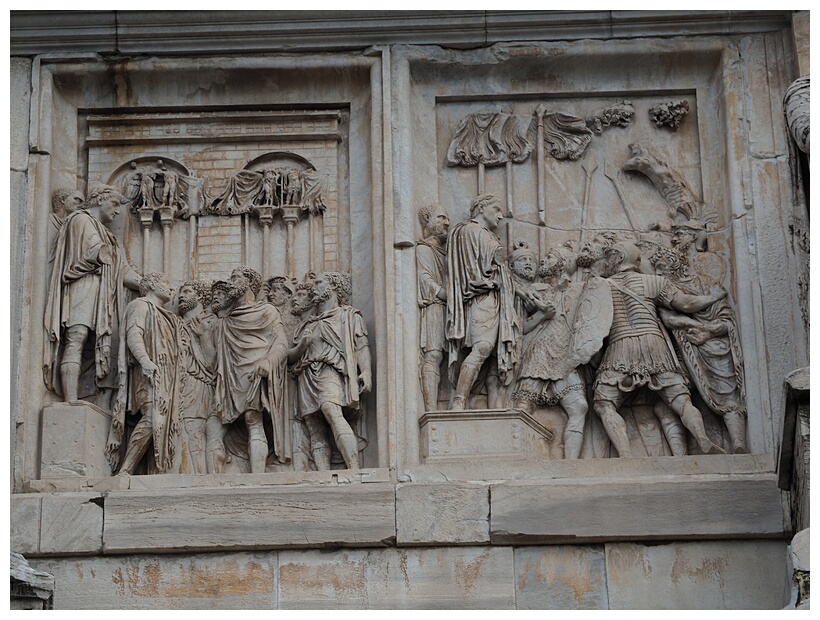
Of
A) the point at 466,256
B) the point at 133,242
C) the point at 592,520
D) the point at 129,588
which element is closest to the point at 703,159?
the point at 466,256

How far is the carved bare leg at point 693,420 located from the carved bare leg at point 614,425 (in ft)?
1.04

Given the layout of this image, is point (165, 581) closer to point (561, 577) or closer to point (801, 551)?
point (561, 577)

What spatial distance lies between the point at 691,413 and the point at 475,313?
4.50 feet

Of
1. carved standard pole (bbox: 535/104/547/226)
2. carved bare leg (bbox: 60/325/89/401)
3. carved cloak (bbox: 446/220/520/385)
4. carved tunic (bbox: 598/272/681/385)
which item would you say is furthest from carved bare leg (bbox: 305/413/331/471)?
carved standard pole (bbox: 535/104/547/226)

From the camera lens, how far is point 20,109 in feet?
41.3

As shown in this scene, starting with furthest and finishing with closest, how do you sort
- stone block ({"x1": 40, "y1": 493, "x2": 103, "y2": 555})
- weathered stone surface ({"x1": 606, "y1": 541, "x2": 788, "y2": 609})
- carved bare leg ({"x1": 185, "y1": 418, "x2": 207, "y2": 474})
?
carved bare leg ({"x1": 185, "y1": 418, "x2": 207, "y2": 474})
stone block ({"x1": 40, "y1": 493, "x2": 103, "y2": 555})
weathered stone surface ({"x1": 606, "y1": 541, "x2": 788, "y2": 609})

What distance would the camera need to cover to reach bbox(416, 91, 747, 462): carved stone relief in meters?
11.8

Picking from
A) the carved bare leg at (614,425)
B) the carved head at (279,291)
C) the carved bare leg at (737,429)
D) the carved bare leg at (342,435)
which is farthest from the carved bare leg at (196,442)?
the carved bare leg at (737,429)

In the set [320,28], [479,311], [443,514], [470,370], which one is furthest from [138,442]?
[320,28]

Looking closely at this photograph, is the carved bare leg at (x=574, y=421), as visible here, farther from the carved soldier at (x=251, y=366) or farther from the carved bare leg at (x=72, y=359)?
the carved bare leg at (x=72, y=359)

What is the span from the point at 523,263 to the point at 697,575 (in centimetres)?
216

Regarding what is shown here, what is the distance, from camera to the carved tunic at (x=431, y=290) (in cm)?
1204

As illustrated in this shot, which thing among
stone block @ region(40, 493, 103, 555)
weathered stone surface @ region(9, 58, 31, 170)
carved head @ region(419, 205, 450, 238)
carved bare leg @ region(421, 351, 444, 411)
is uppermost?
weathered stone surface @ region(9, 58, 31, 170)

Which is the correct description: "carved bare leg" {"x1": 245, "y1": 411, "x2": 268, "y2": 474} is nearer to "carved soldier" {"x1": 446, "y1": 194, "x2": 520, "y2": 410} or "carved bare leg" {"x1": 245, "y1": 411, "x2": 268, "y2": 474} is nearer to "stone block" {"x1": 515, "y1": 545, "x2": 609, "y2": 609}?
"carved soldier" {"x1": 446, "y1": 194, "x2": 520, "y2": 410}
